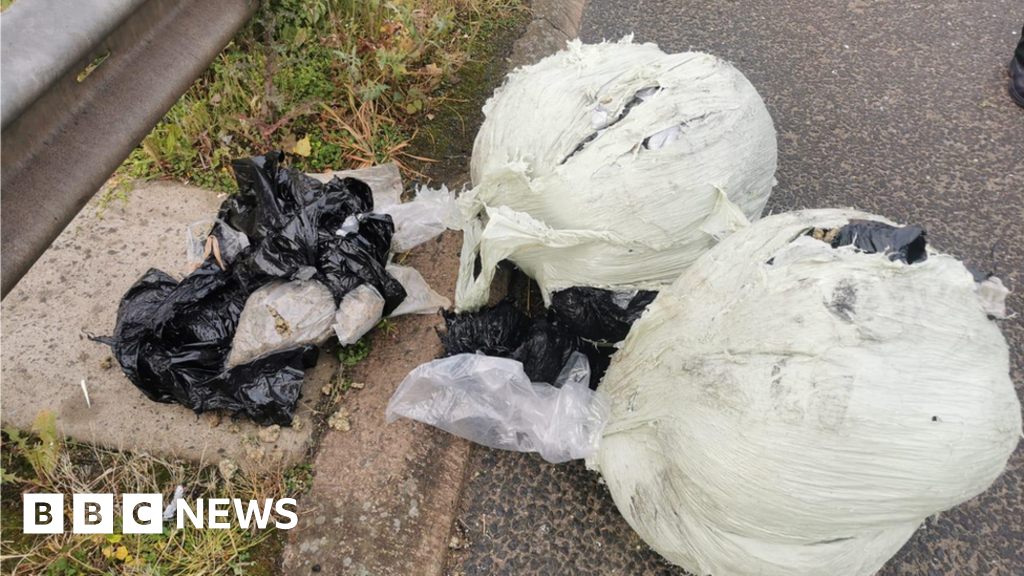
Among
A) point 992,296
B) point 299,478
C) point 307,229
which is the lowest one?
point 299,478

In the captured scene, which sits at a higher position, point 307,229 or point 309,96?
point 309,96

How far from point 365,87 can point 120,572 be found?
178cm

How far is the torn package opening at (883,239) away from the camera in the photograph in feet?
4.15

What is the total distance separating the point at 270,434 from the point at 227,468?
0.14 metres

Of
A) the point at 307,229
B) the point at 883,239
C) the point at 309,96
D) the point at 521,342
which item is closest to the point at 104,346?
the point at 307,229

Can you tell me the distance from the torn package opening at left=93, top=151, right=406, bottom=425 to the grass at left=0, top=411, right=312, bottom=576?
0.18 metres

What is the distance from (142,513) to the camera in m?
1.64

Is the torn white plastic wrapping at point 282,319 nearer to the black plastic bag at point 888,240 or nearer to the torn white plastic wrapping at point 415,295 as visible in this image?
the torn white plastic wrapping at point 415,295

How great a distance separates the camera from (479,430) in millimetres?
1777

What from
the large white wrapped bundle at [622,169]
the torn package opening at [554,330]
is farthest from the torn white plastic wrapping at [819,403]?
the torn package opening at [554,330]

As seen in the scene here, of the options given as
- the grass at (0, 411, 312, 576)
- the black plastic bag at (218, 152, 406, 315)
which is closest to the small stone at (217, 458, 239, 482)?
the grass at (0, 411, 312, 576)

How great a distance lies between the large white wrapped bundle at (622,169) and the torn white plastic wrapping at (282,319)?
0.51 metres

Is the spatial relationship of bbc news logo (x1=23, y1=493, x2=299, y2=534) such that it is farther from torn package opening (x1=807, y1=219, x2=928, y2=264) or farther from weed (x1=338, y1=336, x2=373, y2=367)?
torn package opening (x1=807, y1=219, x2=928, y2=264)

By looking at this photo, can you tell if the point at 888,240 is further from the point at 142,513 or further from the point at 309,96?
the point at 309,96
